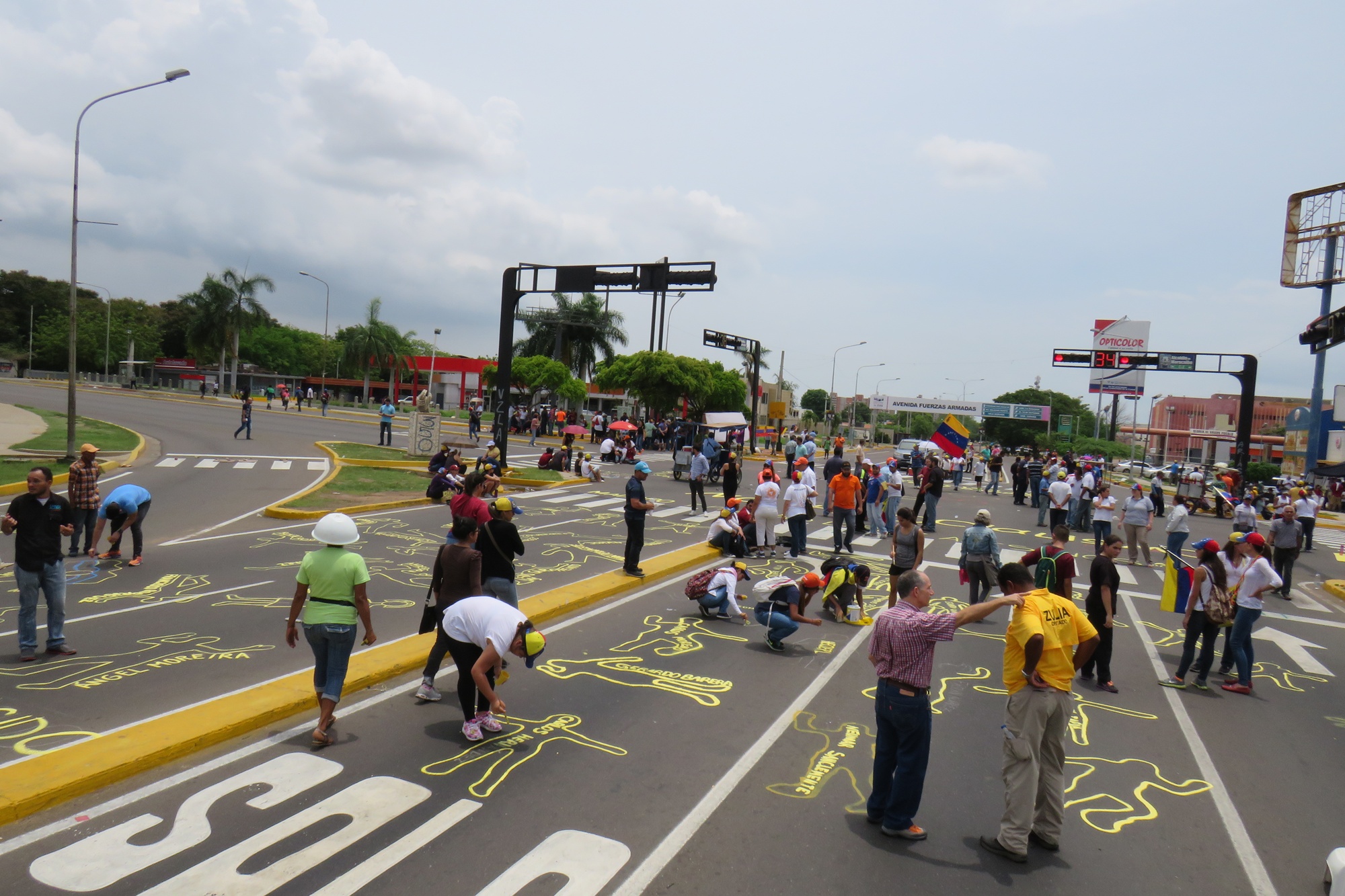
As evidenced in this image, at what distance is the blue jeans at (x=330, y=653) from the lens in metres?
5.91

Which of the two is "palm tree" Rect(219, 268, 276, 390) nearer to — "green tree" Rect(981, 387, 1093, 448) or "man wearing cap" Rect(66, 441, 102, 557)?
"man wearing cap" Rect(66, 441, 102, 557)

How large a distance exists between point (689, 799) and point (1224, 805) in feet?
13.3

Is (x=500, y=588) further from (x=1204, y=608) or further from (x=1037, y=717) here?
(x=1204, y=608)

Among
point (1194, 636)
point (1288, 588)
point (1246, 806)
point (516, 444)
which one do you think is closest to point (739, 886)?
point (1246, 806)

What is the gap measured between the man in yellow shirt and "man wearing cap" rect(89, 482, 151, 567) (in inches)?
467

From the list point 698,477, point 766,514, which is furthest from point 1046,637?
point 698,477

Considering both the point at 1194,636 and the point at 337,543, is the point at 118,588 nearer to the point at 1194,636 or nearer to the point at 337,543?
the point at 337,543

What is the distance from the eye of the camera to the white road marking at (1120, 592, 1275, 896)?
16.3 feet

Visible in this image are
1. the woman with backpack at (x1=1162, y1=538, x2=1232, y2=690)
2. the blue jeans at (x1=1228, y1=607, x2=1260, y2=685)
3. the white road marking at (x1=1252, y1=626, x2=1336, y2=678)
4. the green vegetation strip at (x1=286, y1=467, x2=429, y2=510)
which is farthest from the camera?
the green vegetation strip at (x1=286, y1=467, x2=429, y2=510)

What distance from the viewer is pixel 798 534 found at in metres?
15.8

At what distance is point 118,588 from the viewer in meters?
10.5

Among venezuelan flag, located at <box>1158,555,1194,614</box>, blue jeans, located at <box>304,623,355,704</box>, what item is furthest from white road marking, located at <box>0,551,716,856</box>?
venezuelan flag, located at <box>1158,555,1194,614</box>

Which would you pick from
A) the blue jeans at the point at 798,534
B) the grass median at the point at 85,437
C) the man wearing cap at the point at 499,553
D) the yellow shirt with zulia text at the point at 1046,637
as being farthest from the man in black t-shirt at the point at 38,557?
the grass median at the point at 85,437

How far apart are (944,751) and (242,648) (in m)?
6.83
